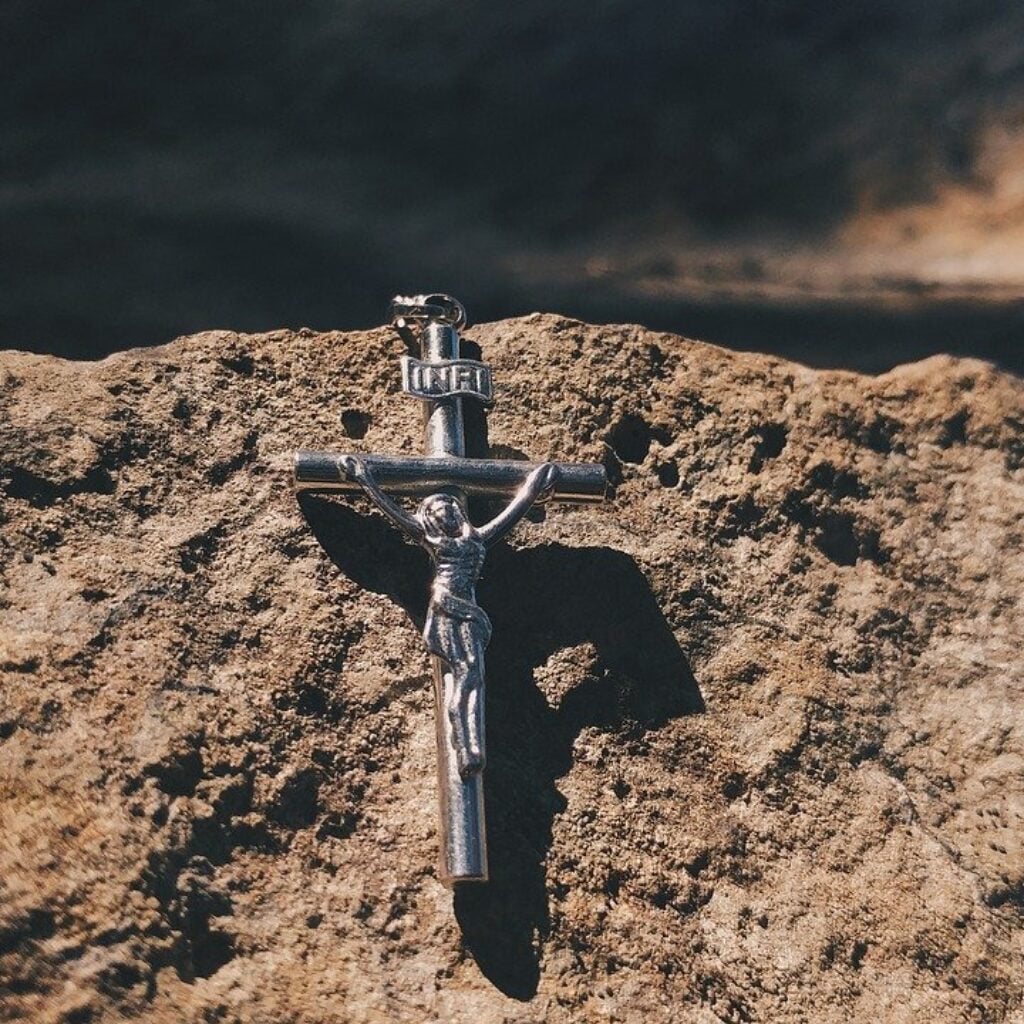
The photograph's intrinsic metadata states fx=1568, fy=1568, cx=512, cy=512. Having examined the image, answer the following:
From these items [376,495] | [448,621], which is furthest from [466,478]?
[448,621]

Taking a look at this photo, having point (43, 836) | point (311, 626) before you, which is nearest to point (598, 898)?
point (311, 626)

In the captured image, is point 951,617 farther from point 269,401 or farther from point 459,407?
point 269,401

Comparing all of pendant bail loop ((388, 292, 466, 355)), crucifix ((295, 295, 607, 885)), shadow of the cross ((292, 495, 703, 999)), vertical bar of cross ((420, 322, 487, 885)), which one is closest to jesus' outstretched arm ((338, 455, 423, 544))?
crucifix ((295, 295, 607, 885))

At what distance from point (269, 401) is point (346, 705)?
0.77 metres

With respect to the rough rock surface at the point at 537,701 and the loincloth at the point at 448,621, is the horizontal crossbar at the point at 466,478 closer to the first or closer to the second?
the rough rock surface at the point at 537,701

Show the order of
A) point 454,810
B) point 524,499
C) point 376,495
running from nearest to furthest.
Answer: point 454,810
point 376,495
point 524,499

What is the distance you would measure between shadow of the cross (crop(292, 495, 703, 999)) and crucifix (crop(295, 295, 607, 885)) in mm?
113

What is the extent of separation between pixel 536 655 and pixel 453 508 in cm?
38

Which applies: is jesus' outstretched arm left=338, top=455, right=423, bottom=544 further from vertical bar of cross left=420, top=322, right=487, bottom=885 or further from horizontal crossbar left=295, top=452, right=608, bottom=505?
vertical bar of cross left=420, top=322, right=487, bottom=885

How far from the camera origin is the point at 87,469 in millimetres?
3393

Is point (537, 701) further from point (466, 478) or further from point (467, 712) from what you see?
point (466, 478)

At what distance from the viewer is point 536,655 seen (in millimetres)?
3518

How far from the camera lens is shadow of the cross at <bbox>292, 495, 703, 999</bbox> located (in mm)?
3291

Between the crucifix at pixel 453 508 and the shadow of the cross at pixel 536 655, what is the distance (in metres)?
0.11
